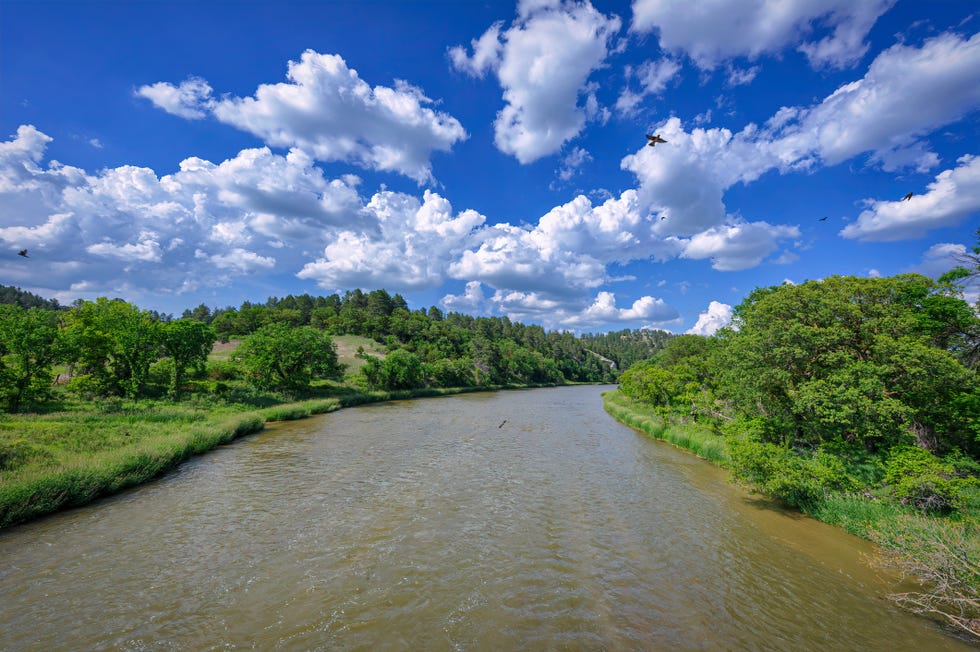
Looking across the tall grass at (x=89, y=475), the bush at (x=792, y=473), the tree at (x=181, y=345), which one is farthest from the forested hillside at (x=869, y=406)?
the tree at (x=181, y=345)

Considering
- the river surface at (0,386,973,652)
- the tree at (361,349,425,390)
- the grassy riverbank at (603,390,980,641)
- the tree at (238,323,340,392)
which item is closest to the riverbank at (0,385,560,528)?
the river surface at (0,386,973,652)

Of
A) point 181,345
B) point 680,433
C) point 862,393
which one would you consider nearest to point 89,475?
point 181,345

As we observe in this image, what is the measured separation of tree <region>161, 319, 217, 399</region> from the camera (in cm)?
3875

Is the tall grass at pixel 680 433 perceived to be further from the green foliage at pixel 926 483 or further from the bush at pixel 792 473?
the green foliage at pixel 926 483

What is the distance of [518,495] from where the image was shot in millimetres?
18312

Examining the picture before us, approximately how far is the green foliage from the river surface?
8.54 feet

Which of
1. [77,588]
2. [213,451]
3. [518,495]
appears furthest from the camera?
[213,451]

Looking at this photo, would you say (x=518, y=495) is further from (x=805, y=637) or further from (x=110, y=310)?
(x=110, y=310)

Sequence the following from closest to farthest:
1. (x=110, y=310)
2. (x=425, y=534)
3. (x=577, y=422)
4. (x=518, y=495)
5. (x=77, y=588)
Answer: (x=77, y=588) → (x=425, y=534) → (x=518, y=495) → (x=110, y=310) → (x=577, y=422)

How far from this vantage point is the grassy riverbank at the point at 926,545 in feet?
30.1

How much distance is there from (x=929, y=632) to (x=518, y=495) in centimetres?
1304

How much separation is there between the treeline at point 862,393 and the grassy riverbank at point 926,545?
57cm

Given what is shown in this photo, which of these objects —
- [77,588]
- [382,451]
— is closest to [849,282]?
[382,451]

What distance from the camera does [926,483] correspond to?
13070mm
